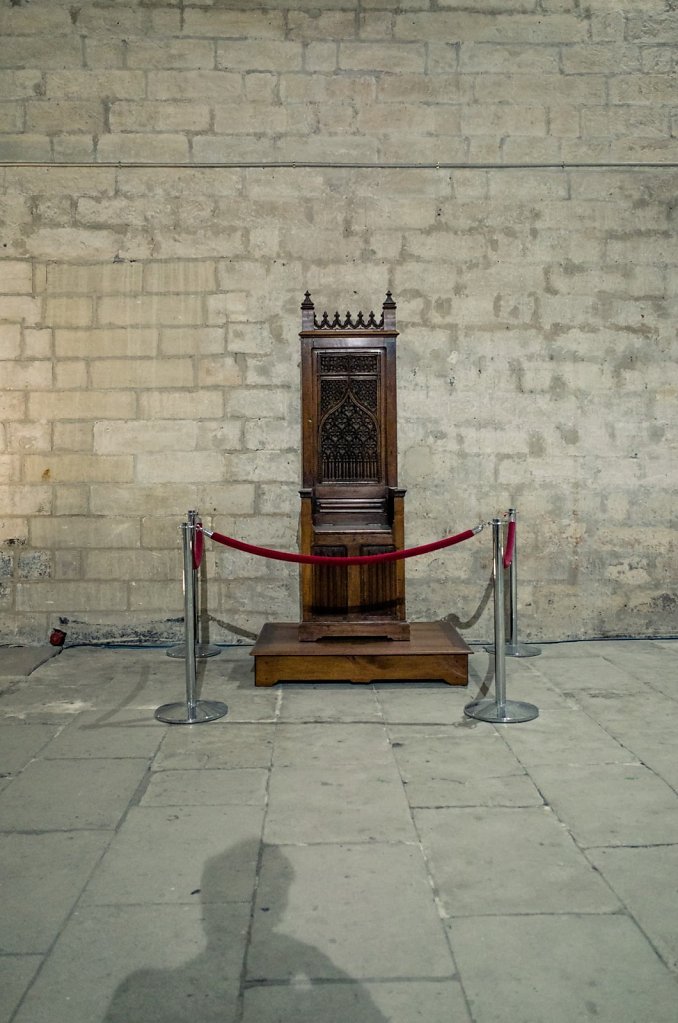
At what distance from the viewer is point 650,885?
1986 millimetres

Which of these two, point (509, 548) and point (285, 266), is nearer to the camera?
point (509, 548)

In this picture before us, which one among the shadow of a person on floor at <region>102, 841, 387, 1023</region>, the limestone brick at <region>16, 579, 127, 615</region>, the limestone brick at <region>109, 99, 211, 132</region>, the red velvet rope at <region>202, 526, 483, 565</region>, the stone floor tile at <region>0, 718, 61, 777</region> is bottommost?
the stone floor tile at <region>0, 718, 61, 777</region>

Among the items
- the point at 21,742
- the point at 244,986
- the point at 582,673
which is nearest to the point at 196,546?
the point at 21,742

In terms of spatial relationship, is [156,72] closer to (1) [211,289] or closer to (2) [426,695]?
(1) [211,289]

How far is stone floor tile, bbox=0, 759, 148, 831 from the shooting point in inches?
94.8

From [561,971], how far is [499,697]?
6.07ft

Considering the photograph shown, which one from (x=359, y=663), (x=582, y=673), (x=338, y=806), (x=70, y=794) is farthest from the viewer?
(x=582, y=673)

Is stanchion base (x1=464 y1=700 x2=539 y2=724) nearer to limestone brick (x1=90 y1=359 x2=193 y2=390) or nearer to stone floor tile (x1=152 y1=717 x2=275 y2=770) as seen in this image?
stone floor tile (x1=152 y1=717 x2=275 y2=770)

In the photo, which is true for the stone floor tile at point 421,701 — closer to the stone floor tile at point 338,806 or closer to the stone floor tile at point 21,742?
the stone floor tile at point 338,806

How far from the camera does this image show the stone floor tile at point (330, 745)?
2908 millimetres

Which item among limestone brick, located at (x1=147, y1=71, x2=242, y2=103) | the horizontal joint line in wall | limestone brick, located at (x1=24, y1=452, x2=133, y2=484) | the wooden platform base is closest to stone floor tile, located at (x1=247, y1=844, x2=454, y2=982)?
the wooden platform base

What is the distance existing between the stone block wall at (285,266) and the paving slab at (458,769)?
1845mm

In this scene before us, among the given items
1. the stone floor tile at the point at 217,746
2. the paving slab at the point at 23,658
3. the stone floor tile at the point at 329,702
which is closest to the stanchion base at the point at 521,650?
the stone floor tile at the point at 329,702

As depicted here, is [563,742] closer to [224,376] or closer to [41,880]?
[41,880]
